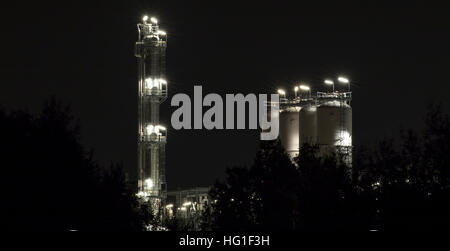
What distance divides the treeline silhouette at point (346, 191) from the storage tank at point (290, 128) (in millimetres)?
35905

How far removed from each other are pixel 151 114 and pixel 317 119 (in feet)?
43.0

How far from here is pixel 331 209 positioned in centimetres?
2419

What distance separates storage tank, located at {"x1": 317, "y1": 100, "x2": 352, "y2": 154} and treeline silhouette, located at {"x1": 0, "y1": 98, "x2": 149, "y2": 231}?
112 ft

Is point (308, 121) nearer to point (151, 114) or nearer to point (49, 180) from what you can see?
point (151, 114)

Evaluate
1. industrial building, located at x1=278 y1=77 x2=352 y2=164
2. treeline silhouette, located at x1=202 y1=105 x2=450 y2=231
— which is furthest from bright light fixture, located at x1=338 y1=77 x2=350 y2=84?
treeline silhouette, located at x1=202 y1=105 x2=450 y2=231

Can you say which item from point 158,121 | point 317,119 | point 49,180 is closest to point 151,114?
point 158,121

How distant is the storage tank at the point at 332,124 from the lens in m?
64.4

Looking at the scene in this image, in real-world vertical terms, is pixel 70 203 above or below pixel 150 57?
below

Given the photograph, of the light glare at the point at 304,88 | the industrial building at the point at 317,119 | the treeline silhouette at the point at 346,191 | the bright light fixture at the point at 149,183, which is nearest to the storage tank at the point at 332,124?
the industrial building at the point at 317,119

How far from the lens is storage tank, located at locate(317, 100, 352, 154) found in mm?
64375

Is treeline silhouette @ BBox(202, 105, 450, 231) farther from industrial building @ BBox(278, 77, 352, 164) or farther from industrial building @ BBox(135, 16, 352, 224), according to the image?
industrial building @ BBox(278, 77, 352, 164)
